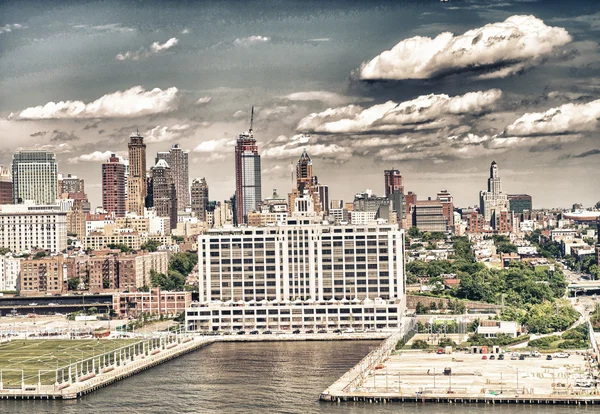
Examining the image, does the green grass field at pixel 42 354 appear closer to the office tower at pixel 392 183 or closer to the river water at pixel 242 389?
the river water at pixel 242 389

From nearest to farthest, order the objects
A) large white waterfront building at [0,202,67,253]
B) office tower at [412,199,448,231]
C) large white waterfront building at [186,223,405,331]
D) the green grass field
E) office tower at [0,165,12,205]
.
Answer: the green grass field < large white waterfront building at [186,223,405,331] < large white waterfront building at [0,202,67,253] < office tower at [0,165,12,205] < office tower at [412,199,448,231]

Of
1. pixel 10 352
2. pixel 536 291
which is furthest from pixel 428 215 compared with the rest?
pixel 10 352

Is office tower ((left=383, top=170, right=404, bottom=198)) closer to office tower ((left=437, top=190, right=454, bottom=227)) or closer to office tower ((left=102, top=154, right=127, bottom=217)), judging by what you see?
office tower ((left=437, top=190, right=454, bottom=227))

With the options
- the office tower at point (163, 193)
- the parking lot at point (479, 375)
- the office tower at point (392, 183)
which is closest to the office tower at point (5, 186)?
the office tower at point (163, 193)

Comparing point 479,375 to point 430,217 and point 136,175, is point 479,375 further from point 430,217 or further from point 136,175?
point 136,175

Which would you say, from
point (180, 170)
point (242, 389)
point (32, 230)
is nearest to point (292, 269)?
point (242, 389)

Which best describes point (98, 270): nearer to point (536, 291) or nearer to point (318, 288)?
point (318, 288)

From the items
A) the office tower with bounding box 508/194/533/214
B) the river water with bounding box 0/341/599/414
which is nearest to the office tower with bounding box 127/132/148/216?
the office tower with bounding box 508/194/533/214
